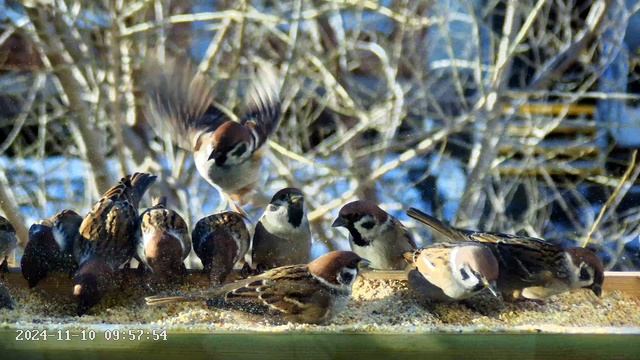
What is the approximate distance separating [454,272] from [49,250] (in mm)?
682

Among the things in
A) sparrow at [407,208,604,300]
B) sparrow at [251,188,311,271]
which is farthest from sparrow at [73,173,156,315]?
sparrow at [407,208,604,300]

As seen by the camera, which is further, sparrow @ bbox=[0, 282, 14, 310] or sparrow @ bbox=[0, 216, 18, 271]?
sparrow @ bbox=[0, 216, 18, 271]

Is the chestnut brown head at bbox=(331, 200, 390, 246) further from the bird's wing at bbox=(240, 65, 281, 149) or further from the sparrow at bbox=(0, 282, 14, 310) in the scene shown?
the sparrow at bbox=(0, 282, 14, 310)

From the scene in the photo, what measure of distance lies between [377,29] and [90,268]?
5.83ft

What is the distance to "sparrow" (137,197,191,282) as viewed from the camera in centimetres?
133

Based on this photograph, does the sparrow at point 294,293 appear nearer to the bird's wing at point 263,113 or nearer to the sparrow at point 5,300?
the sparrow at point 5,300

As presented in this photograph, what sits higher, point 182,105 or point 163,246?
point 182,105

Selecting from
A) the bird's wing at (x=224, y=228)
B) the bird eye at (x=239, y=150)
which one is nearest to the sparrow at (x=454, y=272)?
the bird's wing at (x=224, y=228)

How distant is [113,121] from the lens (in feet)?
8.90

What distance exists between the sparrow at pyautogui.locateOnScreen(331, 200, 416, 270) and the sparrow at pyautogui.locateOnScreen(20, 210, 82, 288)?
0.46 m

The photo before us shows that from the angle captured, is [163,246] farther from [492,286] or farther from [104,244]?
[492,286]

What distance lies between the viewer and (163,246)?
52.2 inches

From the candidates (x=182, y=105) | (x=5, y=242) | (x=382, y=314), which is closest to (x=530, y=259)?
(x=382, y=314)

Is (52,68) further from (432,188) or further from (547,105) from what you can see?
(547,105)
